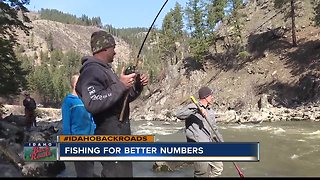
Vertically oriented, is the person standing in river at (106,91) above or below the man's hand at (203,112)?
above

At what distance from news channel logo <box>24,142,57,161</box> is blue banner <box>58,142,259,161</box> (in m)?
3.48

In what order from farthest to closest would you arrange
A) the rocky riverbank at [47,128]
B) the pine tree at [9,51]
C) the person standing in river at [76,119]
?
the pine tree at [9,51] → the rocky riverbank at [47,128] → the person standing in river at [76,119]

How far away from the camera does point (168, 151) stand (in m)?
4.12

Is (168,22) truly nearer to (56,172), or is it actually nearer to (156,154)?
(56,172)

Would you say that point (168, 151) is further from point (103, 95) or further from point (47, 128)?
point (47, 128)

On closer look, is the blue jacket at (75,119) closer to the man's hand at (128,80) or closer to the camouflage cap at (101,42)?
the camouflage cap at (101,42)

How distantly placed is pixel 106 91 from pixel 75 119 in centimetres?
195

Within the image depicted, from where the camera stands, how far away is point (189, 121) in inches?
272

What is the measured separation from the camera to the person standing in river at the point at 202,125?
6.68 metres

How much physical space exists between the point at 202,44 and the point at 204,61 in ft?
7.98

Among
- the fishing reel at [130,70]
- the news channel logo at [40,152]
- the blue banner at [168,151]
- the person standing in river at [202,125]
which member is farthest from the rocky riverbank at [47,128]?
the fishing reel at [130,70]

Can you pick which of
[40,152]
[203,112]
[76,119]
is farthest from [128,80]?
[40,152]

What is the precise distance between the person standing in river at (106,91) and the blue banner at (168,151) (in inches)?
9.0

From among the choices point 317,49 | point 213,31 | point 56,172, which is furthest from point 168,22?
point 56,172
